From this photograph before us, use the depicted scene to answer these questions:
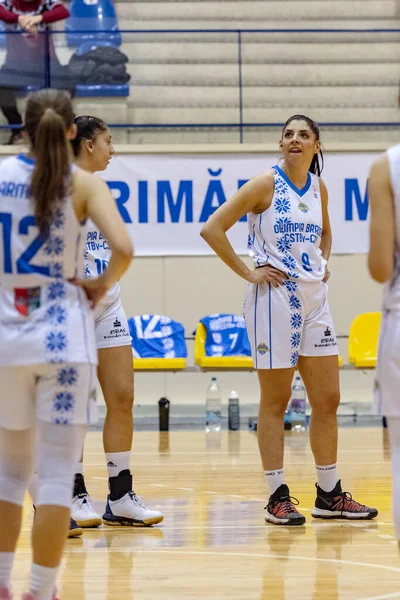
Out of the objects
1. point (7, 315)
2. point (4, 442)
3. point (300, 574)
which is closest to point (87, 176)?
point (7, 315)

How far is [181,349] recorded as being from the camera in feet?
27.7

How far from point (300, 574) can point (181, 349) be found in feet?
16.8

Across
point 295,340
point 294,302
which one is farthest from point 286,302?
point 295,340

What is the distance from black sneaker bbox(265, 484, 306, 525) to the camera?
4.24 metres

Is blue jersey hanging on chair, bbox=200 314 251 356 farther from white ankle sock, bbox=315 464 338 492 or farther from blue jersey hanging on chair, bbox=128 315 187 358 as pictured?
white ankle sock, bbox=315 464 338 492

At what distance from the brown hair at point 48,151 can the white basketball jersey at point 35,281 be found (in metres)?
0.03

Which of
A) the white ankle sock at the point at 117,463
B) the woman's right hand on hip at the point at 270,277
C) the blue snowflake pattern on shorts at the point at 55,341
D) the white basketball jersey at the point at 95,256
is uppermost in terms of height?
the white basketball jersey at the point at 95,256

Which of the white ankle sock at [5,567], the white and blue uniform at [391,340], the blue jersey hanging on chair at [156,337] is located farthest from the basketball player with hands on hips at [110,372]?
the blue jersey hanging on chair at [156,337]

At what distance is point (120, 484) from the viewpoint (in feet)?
14.0

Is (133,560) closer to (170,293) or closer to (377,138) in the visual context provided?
(170,293)

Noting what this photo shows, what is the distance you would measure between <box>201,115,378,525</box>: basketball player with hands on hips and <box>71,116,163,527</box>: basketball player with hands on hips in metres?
0.52

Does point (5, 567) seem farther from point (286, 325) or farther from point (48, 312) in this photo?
point (286, 325)

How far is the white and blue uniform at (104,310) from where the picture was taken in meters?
4.19

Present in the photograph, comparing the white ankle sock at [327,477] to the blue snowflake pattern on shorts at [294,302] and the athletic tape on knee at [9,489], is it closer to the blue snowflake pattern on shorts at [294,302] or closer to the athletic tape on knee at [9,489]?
the blue snowflake pattern on shorts at [294,302]
